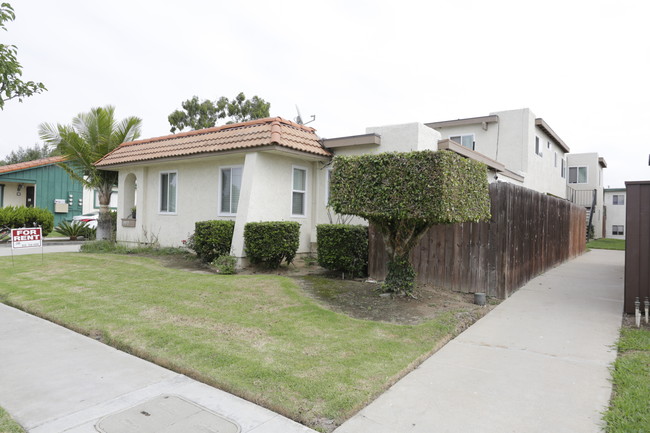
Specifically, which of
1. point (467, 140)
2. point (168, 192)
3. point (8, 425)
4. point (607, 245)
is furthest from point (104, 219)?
point (607, 245)

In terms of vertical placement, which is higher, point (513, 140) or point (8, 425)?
point (513, 140)

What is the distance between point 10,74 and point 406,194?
5353 mm

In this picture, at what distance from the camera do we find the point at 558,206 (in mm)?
13484

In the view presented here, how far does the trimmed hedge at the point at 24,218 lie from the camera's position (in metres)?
18.8

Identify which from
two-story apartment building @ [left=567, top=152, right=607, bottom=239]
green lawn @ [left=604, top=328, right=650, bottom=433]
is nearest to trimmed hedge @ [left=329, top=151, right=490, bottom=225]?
green lawn @ [left=604, top=328, right=650, bottom=433]

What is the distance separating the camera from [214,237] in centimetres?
1091

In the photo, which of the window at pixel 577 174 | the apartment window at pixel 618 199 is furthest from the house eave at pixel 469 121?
the apartment window at pixel 618 199

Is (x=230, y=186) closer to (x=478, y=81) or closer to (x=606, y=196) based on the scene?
(x=478, y=81)

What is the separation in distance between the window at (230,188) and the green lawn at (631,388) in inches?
374

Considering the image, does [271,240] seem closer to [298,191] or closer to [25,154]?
[298,191]

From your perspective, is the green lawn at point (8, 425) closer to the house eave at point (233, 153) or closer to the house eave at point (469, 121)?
the house eave at point (233, 153)

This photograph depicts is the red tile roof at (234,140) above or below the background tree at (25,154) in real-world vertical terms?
below

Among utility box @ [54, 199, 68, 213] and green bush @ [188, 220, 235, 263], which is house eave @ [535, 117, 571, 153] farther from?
utility box @ [54, 199, 68, 213]

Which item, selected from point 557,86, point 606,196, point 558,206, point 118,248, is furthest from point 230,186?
point 606,196
